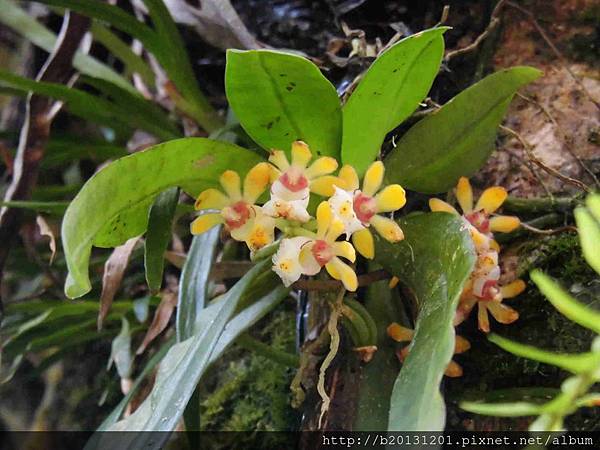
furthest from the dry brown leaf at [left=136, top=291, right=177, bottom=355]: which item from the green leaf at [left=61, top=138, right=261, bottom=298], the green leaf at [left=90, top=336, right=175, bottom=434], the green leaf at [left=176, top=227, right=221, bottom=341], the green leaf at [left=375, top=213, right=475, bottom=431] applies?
the green leaf at [left=375, top=213, right=475, bottom=431]

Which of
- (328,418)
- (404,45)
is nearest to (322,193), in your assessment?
(404,45)

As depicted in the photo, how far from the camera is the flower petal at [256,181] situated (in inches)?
23.4

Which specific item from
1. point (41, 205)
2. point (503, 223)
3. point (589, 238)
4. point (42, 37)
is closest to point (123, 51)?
point (42, 37)

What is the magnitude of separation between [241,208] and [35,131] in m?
0.53

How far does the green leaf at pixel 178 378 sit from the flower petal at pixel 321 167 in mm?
108

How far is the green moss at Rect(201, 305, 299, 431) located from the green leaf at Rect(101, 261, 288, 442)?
1.04 ft

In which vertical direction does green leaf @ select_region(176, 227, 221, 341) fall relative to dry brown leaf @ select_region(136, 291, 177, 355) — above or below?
above

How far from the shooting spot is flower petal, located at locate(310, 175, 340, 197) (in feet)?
1.92

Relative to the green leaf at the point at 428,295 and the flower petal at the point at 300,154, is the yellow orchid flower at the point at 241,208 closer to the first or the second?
the flower petal at the point at 300,154

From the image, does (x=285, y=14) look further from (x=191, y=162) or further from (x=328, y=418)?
(x=328, y=418)

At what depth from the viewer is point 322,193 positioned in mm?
588

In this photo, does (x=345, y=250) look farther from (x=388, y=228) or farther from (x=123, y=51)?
(x=123, y=51)

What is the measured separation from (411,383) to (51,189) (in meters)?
0.89

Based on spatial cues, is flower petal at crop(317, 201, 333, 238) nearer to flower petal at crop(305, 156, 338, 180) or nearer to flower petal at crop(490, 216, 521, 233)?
flower petal at crop(305, 156, 338, 180)
